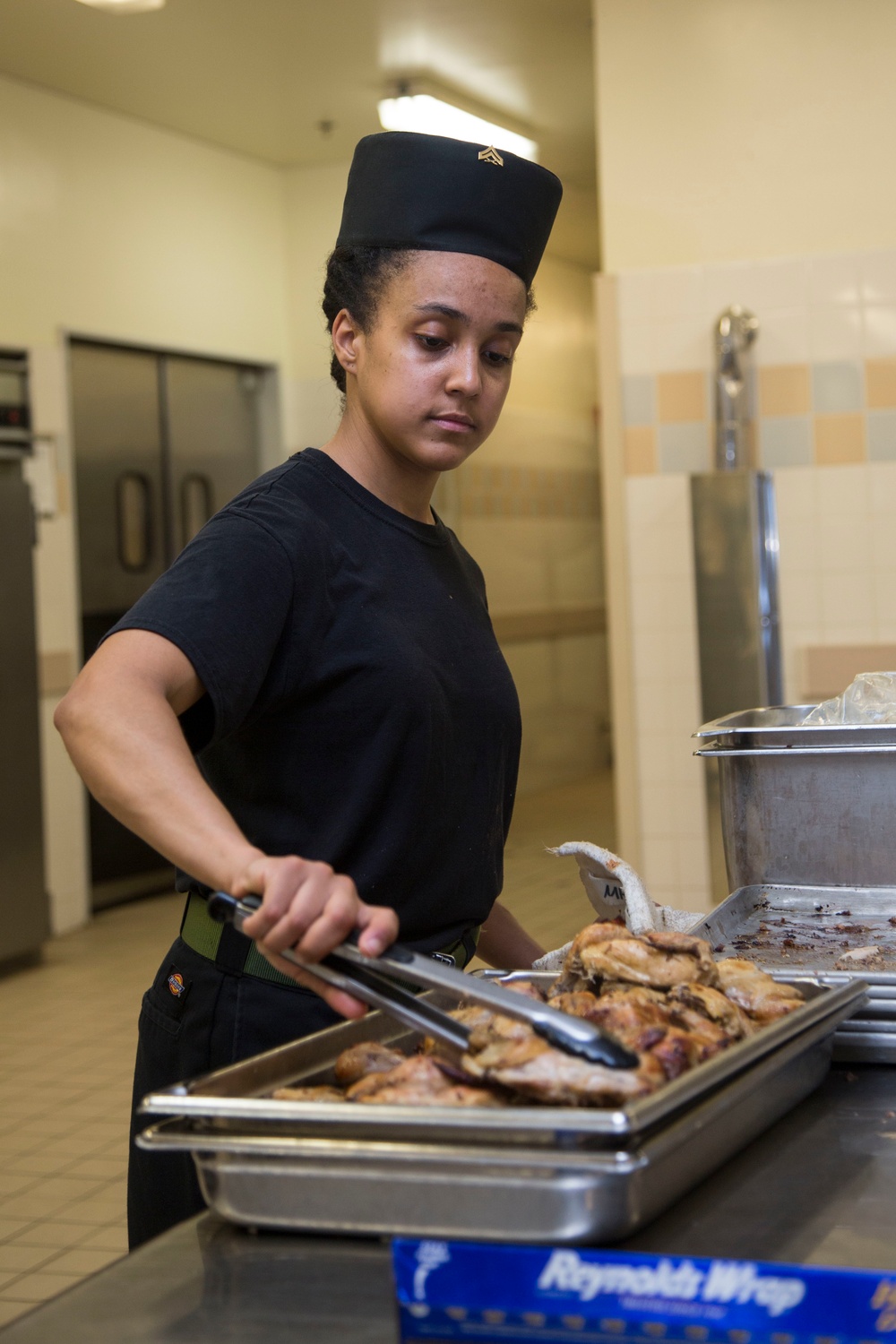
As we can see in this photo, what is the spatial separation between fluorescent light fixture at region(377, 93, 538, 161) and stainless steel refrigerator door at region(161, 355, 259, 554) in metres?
1.32

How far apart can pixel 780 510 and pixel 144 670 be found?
9.47 feet

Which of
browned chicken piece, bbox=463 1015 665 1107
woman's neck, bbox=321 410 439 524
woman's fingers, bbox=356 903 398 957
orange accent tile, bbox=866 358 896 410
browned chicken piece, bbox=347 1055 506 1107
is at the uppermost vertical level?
orange accent tile, bbox=866 358 896 410

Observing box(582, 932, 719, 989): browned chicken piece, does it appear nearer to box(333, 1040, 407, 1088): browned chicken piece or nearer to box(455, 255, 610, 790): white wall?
box(333, 1040, 407, 1088): browned chicken piece

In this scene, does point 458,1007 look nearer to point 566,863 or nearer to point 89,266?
point 89,266

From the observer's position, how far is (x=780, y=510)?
3727 mm

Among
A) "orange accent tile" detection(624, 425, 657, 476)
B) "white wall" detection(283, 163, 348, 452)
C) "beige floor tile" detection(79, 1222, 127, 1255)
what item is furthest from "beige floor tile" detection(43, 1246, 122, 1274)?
"white wall" detection(283, 163, 348, 452)

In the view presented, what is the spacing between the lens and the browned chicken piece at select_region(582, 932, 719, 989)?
3.39ft

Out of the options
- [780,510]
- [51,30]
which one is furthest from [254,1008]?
[51,30]

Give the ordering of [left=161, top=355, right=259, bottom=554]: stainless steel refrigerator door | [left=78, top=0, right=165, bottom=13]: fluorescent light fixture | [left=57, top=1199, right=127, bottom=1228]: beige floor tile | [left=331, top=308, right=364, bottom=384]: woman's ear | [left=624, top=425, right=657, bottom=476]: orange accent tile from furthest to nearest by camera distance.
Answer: [left=161, top=355, right=259, bottom=554]: stainless steel refrigerator door < [left=78, top=0, right=165, bottom=13]: fluorescent light fixture < [left=624, top=425, right=657, bottom=476]: orange accent tile < [left=57, top=1199, right=127, bottom=1228]: beige floor tile < [left=331, top=308, right=364, bottom=384]: woman's ear

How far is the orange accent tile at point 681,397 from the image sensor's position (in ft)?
12.3

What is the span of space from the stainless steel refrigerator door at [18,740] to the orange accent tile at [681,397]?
92.1 inches

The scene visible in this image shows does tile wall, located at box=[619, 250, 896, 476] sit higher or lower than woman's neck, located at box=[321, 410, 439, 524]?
higher

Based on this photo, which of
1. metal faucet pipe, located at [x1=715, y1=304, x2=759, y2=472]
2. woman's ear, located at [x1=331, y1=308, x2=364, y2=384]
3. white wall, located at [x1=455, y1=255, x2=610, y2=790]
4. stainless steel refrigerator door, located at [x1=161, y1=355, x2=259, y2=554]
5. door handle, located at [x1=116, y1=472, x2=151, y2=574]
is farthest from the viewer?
white wall, located at [x1=455, y1=255, x2=610, y2=790]

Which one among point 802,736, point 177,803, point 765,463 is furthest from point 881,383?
point 177,803
